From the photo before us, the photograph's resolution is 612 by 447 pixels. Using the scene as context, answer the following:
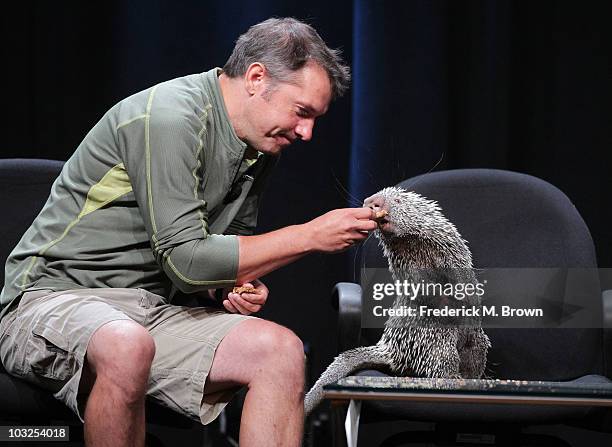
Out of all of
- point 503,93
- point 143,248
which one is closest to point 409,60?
point 503,93

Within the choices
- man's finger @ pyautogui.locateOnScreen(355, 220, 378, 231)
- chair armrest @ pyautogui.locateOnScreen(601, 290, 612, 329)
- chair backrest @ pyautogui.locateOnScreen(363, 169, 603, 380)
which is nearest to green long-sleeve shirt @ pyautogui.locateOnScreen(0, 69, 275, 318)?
man's finger @ pyautogui.locateOnScreen(355, 220, 378, 231)

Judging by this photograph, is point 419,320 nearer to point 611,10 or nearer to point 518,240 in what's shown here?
point 518,240

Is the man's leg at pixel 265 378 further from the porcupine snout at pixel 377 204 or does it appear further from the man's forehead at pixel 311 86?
the man's forehead at pixel 311 86

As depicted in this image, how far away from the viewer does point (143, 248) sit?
2123 millimetres

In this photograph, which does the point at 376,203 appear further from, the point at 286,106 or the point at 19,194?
the point at 19,194

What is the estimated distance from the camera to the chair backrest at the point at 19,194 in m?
2.49

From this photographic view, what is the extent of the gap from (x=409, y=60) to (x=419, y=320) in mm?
938

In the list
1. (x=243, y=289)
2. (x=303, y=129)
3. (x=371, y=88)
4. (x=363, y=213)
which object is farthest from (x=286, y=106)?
(x=371, y=88)

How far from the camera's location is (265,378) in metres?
1.89

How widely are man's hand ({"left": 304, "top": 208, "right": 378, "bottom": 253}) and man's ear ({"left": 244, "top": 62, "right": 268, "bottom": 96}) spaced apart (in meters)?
0.34

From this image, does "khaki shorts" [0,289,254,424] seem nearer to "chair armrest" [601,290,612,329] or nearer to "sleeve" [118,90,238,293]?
"sleeve" [118,90,238,293]

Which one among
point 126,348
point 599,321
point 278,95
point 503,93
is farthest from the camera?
point 503,93

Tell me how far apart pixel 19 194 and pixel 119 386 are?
0.89 meters

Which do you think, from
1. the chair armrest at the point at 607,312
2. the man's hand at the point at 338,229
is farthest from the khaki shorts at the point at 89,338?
the chair armrest at the point at 607,312
